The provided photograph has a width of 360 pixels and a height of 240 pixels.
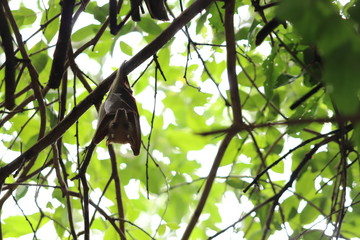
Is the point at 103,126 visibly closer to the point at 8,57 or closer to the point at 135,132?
the point at 135,132

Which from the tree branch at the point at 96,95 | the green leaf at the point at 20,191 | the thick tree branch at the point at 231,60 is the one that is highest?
the thick tree branch at the point at 231,60

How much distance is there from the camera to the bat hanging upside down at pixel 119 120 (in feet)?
2.36

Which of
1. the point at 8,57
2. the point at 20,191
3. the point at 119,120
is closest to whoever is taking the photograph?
the point at 119,120

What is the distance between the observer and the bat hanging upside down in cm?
72

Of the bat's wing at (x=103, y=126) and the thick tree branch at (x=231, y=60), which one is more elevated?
the thick tree branch at (x=231, y=60)

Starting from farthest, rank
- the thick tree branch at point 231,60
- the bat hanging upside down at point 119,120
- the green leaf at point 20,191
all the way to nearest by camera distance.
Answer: the green leaf at point 20,191 < the thick tree branch at point 231,60 < the bat hanging upside down at point 119,120

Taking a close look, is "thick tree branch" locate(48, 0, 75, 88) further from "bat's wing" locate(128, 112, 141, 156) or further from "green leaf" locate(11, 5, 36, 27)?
"green leaf" locate(11, 5, 36, 27)

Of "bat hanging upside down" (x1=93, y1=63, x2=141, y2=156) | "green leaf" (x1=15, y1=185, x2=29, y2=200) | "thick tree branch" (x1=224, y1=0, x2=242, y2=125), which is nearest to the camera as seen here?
A: "bat hanging upside down" (x1=93, y1=63, x2=141, y2=156)

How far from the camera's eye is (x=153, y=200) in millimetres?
1545

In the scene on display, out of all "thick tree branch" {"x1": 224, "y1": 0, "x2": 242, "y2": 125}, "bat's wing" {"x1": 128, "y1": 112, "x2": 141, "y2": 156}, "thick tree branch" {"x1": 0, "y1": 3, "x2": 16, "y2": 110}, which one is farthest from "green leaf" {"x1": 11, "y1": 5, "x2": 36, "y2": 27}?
"bat's wing" {"x1": 128, "y1": 112, "x2": 141, "y2": 156}

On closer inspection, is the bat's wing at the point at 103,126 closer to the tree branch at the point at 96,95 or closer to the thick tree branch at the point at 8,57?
the tree branch at the point at 96,95

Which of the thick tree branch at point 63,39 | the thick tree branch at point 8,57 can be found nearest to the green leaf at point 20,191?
the thick tree branch at point 8,57

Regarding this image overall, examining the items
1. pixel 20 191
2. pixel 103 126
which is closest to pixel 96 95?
pixel 103 126

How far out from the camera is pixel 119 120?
73cm
